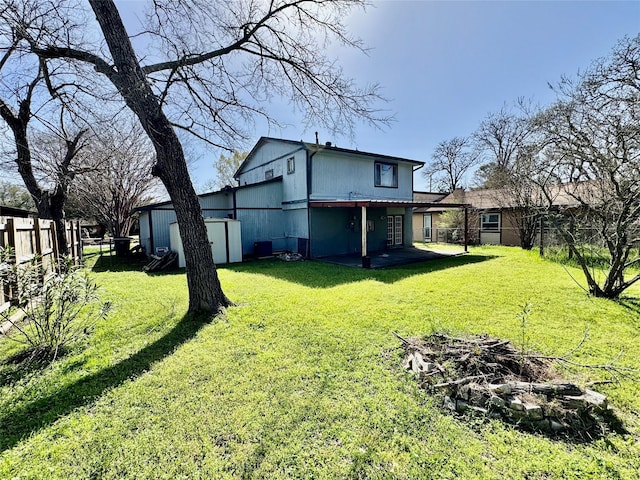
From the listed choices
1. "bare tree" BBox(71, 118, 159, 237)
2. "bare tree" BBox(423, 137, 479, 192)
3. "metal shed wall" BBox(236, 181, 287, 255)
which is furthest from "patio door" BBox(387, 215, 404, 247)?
"bare tree" BBox(423, 137, 479, 192)

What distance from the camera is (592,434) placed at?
229 centimetres

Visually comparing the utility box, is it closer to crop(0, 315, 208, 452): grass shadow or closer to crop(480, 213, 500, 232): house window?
crop(0, 315, 208, 452): grass shadow

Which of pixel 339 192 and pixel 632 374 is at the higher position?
pixel 339 192

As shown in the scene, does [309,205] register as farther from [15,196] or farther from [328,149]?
[15,196]

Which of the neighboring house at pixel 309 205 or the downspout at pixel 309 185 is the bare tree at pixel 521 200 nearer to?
the neighboring house at pixel 309 205

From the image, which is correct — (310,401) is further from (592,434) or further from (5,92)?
(5,92)

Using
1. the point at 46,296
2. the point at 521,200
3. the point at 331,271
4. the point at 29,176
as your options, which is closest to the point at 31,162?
the point at 29,176

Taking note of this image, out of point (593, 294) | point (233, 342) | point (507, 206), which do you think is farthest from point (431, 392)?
point (507, 206)

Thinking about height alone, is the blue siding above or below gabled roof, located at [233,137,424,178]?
below

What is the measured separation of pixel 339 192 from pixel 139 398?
1117 cm

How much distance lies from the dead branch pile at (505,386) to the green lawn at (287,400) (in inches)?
6.1

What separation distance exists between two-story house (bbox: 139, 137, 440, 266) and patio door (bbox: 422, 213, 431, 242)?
245 inches

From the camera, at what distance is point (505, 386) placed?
2.64m

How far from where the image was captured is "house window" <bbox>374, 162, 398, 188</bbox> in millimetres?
14383
